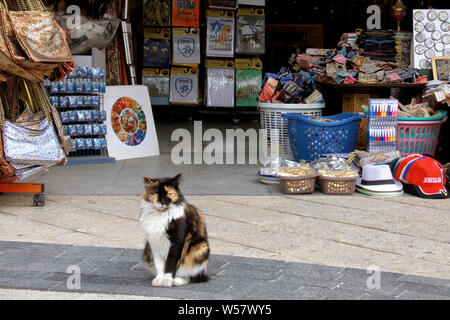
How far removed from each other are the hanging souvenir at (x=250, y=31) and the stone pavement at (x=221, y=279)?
22.6 feet

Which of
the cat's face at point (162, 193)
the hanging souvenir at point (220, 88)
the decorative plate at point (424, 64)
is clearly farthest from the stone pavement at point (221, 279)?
the hanging souvenir at point (220, 88)

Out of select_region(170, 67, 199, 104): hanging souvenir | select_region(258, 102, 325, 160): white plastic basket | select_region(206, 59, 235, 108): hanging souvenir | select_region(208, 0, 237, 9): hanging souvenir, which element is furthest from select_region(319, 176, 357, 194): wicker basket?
select_region(208, 0, 237, 9): hanging souvenir

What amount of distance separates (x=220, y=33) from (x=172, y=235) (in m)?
7.59

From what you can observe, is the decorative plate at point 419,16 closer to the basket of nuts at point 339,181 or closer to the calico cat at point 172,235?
the basket of nuts at point 339,181

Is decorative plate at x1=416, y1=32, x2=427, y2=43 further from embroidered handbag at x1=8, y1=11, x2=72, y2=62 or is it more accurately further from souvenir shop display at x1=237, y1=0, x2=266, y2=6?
embroidered handbag at x1=8, y1=11, x2=72, y2=62

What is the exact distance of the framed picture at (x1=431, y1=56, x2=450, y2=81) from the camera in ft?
22.1

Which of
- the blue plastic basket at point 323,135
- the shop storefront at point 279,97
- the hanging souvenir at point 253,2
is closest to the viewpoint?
the shop storefront at point 279,97

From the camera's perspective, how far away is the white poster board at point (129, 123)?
711cm

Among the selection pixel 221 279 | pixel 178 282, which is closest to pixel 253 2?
pixel 221 279

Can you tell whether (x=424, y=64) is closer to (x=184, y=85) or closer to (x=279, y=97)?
(x=279, y=97)

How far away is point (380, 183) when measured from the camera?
559 centimetres

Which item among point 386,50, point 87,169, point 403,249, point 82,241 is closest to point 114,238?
point 82,241

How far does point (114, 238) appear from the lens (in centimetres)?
434

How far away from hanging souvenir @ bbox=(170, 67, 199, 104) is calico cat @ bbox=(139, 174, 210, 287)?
7333 mm
